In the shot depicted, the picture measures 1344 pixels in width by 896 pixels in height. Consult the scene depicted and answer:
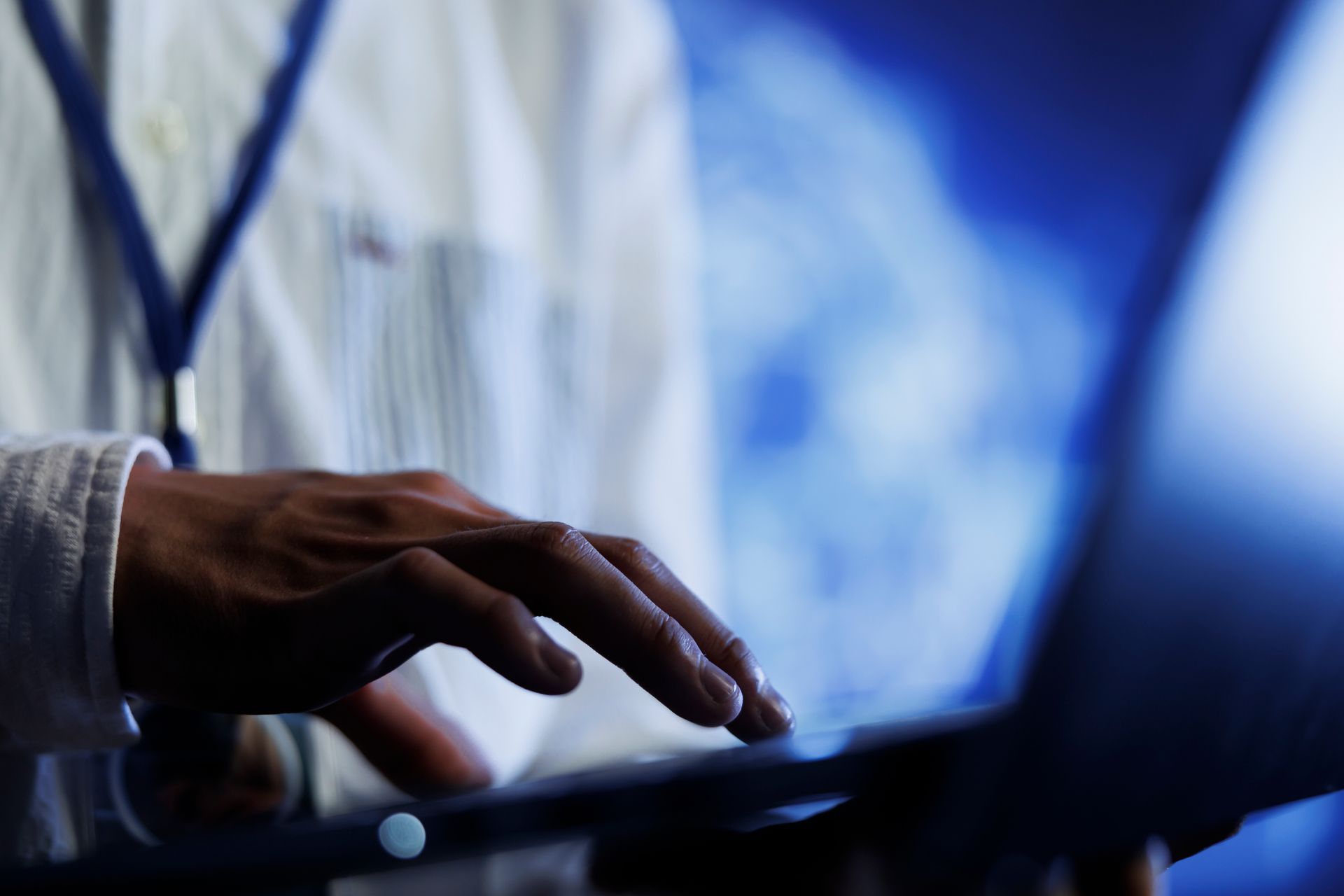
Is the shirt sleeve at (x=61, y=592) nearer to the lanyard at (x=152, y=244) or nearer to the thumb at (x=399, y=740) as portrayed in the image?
the thumb at (x=399, y=740)

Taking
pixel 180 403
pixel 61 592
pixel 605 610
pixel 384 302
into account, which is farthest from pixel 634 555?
pixel 384 302

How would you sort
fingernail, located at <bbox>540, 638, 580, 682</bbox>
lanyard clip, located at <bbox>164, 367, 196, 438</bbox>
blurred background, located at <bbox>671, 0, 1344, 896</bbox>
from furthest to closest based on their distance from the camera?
blurred background, located at <bbox>671, 0, 1344, 896</bbox>
lanyard clip, located at <bbox>164, 367, 196, 438</bbox>
fingernail, located at <bbox>540, 638, 580, 682</bbox>

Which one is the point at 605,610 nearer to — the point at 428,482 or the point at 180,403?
the point at 428,482

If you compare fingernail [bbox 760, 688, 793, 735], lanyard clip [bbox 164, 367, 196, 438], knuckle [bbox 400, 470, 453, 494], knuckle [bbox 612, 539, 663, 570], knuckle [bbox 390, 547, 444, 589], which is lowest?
lanyard clip [bbox 164, 367, 196, 438]

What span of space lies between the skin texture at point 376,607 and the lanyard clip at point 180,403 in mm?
151

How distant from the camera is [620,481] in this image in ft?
2.12

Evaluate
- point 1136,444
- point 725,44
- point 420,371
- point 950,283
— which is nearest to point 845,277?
point 950,283

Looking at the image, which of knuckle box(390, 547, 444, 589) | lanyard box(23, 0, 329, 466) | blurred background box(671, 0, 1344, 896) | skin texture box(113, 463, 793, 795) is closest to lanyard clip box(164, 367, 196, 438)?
lanyard box(23, 0, 329, 466)

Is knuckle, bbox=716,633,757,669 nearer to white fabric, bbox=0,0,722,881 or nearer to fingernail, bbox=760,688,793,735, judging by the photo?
fingernail, bbox=760,688,793,735

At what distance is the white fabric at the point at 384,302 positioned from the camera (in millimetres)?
236

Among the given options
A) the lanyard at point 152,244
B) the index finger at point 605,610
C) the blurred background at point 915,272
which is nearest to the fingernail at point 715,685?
the index finger at point 605,610

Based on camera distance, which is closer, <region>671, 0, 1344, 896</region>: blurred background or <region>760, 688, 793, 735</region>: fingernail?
<region>760, 688, 793, 735</region>: fingernail

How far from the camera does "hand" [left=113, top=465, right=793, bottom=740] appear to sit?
17 cm

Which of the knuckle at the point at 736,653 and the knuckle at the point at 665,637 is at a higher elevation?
the knuckle at the point at 665,637
